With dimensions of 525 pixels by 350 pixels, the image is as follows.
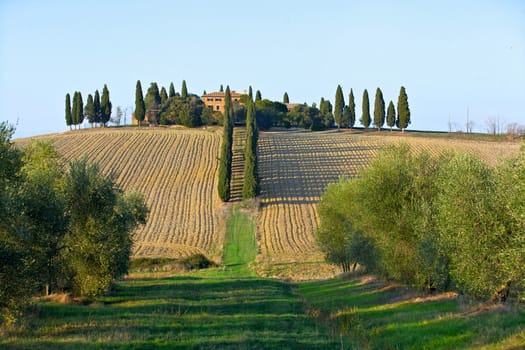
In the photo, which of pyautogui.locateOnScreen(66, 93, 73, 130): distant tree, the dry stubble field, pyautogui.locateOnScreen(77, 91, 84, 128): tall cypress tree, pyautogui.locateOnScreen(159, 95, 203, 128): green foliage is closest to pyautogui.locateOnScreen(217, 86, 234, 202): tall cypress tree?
the dry stubble field

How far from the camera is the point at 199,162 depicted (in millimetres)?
95062

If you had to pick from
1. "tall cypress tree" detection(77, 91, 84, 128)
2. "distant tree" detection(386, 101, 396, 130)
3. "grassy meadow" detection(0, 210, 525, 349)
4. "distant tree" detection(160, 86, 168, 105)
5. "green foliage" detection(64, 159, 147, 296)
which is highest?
"distant tree" detection(160, 86, 168, 105)

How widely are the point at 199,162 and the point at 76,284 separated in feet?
221

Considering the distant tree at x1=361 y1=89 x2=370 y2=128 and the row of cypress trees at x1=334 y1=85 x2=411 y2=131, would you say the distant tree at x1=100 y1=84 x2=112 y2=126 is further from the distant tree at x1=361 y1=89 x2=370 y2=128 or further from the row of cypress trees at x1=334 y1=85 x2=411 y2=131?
the distant tree at x1=361 y1=89 x2=370 y2=128

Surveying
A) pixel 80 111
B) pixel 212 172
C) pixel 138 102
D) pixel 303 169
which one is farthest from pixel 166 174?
pixel 80 111

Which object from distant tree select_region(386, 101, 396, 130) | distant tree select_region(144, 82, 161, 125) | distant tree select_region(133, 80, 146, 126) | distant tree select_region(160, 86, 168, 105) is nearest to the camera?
distant tree select_region(386, 101, 396, 130)

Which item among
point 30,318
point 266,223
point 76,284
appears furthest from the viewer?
point 266,223

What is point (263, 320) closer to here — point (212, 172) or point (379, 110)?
point (212, 172)

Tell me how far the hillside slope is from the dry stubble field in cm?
677

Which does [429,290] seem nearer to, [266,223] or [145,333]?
[145,333]

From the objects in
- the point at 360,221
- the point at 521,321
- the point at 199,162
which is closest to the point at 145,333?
the point at 521,321

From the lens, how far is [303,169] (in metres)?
92.9

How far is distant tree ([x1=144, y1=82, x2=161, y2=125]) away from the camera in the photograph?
451 feet

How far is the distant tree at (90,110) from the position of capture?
129500 mm
